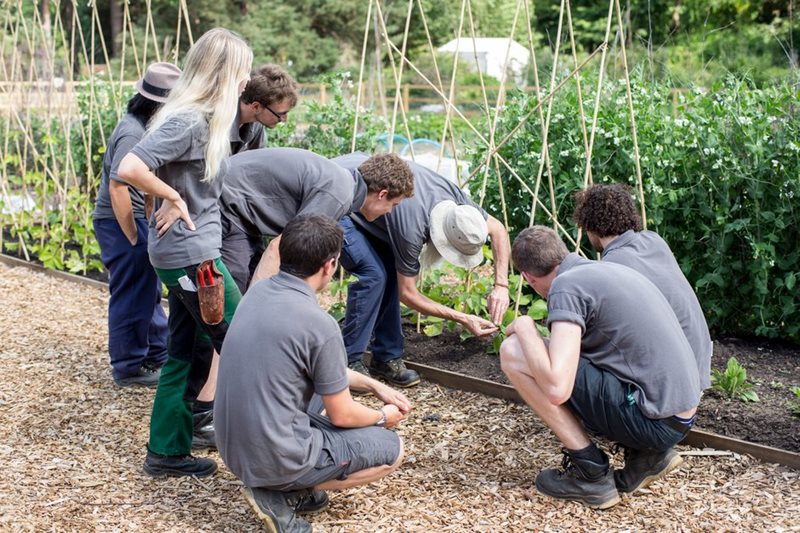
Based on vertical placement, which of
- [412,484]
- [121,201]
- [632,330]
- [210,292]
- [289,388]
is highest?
[121,201]

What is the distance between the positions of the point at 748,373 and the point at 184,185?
2.78 m

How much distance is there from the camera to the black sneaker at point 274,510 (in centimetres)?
297

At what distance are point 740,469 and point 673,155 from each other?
6.18 ft

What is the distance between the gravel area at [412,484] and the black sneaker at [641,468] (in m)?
0.05

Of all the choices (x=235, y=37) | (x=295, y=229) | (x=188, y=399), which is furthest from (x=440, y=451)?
(x=235, y=37)

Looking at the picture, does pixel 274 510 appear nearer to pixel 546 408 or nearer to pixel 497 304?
pixel 546 408

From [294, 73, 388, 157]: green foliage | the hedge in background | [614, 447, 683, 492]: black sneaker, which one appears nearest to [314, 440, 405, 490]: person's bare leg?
[614, 447, 683, 492]: black sneaker

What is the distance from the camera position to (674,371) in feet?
10.3

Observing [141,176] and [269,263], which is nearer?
[141,176]

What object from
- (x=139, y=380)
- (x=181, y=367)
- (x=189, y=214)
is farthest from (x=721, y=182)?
(x=139, y=380)

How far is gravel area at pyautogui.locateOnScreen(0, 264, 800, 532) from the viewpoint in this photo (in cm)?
322

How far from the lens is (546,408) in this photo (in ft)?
10.7

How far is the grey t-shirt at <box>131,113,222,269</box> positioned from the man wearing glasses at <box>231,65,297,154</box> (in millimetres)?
490

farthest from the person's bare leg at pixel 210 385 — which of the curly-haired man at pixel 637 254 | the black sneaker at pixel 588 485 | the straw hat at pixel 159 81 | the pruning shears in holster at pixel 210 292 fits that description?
the curly-haired man at pixel 637 254
